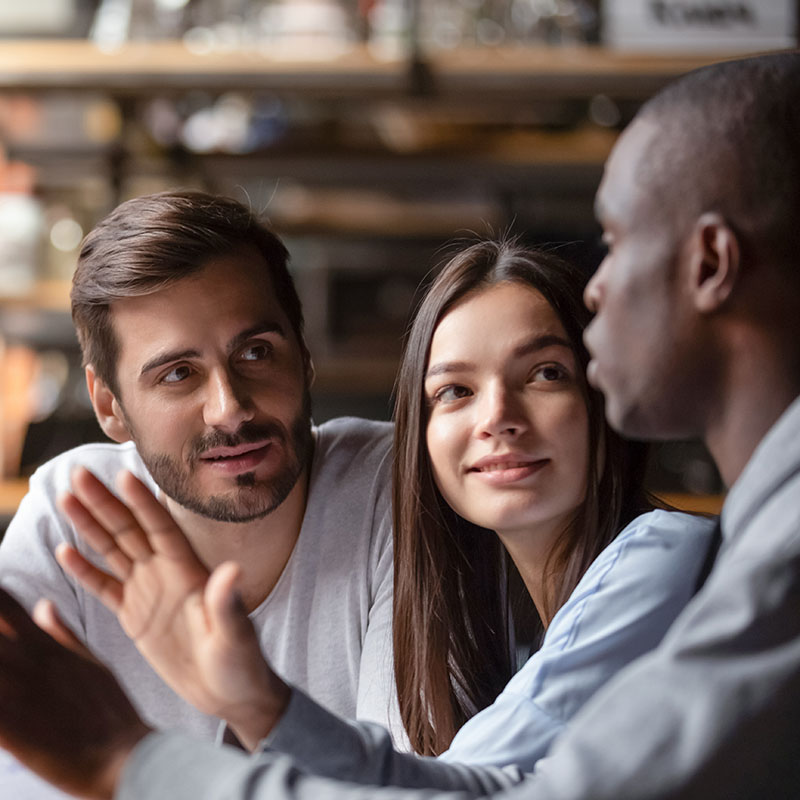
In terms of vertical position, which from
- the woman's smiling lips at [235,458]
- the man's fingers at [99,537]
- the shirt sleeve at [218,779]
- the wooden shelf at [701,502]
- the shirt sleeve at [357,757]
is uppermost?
the man's fingers at [99,537]

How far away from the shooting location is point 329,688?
1.34 m

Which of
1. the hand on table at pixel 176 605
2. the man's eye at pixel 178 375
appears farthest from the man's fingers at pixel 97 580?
the man's eye at pixel 178 375

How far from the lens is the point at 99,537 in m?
0.81

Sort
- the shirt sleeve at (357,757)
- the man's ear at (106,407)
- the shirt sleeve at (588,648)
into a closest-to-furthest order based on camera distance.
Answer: the shirt sleeve at (357,757)
the shirt sleeve at (588,648)
the man's ear at (106,407)

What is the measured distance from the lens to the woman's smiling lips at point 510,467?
3.54ft

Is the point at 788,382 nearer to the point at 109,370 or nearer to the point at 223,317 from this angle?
the point at 223,317

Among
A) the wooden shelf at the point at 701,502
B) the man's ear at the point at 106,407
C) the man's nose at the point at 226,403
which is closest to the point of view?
the man's nose at the point at 226,403

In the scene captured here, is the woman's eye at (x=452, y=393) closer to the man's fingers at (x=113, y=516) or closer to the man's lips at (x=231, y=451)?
the man's lips at (x=231, y=451)

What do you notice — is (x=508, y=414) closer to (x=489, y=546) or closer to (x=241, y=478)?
(x=489, y=546)

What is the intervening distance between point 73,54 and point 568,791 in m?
2.30

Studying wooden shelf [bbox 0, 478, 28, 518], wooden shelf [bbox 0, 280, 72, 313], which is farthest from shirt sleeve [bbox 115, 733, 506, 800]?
wooden shelf [bbox 0, 280, 72, 313]

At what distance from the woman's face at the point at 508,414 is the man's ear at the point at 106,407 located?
1.72 ft

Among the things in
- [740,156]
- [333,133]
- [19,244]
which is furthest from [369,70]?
[740,156]

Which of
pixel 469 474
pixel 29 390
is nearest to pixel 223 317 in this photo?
pixel 469 474
